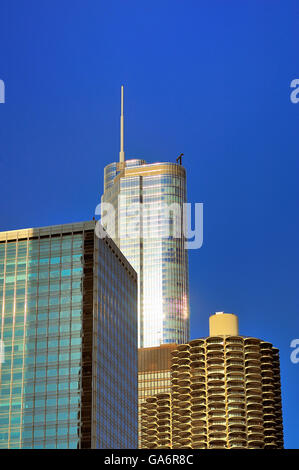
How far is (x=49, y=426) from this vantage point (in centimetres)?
18525

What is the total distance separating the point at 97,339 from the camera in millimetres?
194000

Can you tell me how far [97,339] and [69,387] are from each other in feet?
40.2
